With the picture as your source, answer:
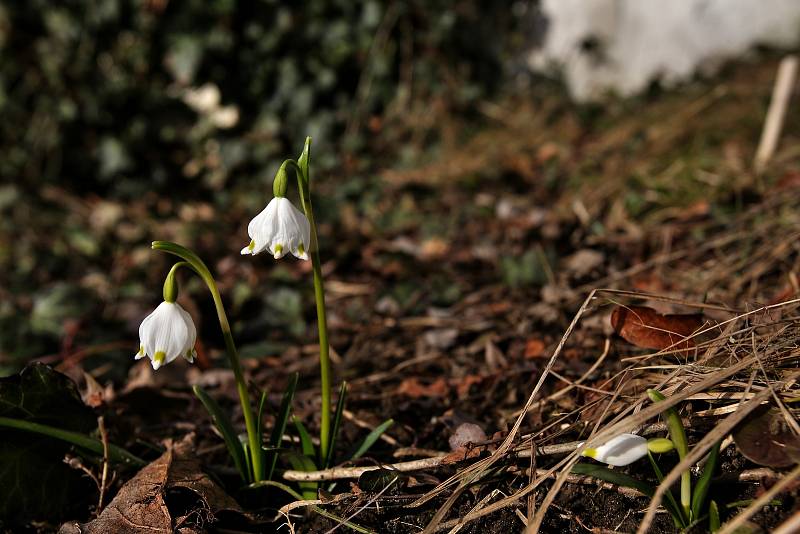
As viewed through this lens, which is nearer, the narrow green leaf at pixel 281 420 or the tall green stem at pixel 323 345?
the tall green stem at pixel 323 345

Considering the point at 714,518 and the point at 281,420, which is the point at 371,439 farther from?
the point at 714,518

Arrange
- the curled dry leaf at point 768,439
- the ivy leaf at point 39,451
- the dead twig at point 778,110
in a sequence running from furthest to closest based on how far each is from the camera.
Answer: the dead twig at point 778,110, the ivy leaf at point 39,451, the curled dry leaf at point 768,439

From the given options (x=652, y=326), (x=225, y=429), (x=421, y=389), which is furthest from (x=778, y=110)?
(x=225, y=429)

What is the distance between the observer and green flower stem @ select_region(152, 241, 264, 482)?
1148mm

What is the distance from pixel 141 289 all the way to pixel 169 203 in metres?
1.36

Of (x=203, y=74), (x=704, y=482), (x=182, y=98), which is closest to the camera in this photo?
(x=704, y=482)

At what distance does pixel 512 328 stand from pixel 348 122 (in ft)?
7.99

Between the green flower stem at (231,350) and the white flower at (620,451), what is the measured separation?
601 mm

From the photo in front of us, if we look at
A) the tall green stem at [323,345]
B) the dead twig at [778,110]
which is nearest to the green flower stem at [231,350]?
the tall green stem at [323,345]

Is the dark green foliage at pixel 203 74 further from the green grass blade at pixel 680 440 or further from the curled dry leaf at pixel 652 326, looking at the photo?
the green grass blade at pixel 680 440

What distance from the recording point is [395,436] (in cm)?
158

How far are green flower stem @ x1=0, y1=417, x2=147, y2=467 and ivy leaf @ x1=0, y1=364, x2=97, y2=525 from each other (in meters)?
0.03

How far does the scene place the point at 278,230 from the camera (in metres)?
1.15

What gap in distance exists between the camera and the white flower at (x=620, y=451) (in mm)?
1109
